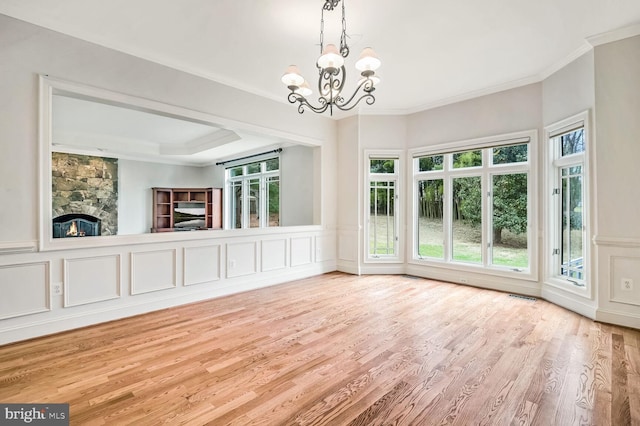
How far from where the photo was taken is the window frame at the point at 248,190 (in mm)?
7629

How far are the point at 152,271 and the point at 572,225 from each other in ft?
17.6

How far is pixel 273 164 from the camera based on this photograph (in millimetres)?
7527

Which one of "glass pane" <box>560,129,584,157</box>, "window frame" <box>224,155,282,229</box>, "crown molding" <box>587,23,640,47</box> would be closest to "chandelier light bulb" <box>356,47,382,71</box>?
"crown molding" <box>587,23,640,47</box>

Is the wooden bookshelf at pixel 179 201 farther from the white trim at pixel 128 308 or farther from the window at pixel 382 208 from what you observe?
the window at pixel 382 208

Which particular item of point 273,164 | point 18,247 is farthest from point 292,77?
point 273,164

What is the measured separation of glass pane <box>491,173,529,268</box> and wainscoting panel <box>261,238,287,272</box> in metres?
3.41

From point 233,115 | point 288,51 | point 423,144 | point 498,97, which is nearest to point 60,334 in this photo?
point 233,115

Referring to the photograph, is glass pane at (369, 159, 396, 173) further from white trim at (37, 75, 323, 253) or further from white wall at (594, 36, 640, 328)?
white trim at (37, 75, 323, 253)

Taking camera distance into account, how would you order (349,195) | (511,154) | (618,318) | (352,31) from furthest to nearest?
1. (349,195)
2. (511,154)
3. (618,318)
4. (352,31)

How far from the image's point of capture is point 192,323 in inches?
129

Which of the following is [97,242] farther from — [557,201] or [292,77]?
[557,201]

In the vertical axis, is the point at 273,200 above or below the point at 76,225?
above

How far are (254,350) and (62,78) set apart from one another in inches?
129

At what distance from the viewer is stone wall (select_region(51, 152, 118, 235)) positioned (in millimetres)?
6672
